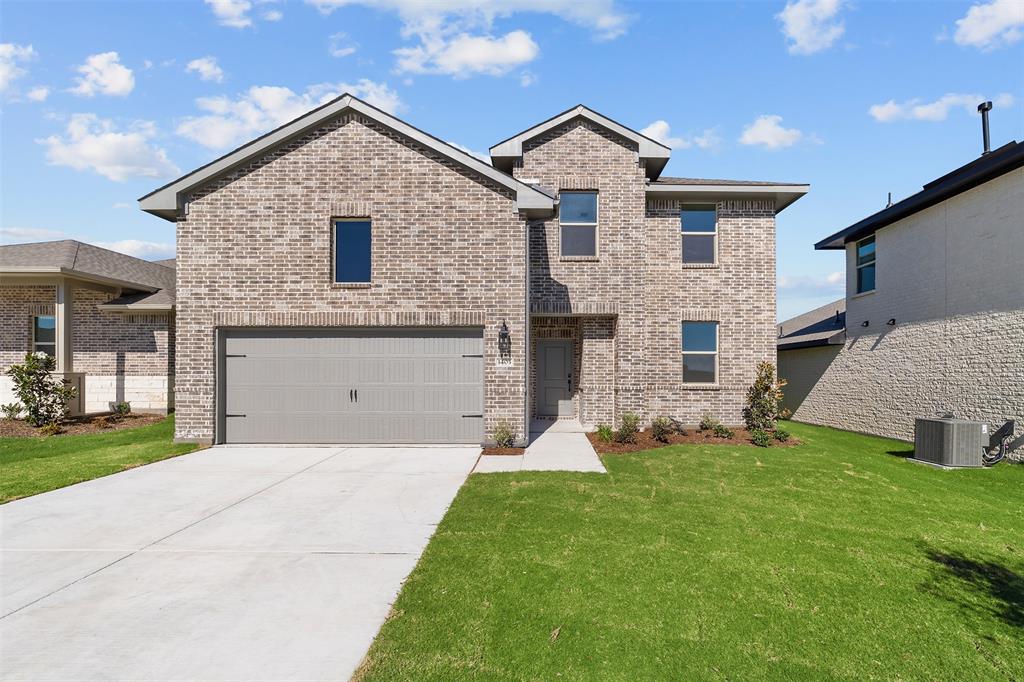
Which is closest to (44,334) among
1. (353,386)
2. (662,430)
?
(353,386)

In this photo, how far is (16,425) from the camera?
41.4 ft

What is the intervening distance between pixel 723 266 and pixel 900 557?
9.45 meters

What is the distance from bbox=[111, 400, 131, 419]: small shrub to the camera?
14009 mm

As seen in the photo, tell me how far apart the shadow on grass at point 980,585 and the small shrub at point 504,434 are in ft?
22.3

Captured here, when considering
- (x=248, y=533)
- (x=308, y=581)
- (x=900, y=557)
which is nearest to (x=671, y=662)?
(x=308, y=581)

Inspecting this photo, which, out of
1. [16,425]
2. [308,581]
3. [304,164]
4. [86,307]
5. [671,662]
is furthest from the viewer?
[86,307]

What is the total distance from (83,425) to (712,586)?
51.4 feet

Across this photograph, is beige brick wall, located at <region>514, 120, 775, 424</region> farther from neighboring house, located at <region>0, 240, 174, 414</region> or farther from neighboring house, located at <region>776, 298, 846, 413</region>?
neighboring house, located at <region>0, 240, 174, 414</region>

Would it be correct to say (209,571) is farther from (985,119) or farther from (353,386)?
(985,119)

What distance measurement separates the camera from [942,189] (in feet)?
37.0

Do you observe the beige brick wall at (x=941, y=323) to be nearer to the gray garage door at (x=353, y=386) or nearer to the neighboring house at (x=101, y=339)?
the gray garage door at (x=353, y=386)

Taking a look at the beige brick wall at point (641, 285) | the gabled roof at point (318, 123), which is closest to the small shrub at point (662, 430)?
the beige brick wall at point (641, 285)

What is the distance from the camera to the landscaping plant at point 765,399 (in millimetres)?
12328

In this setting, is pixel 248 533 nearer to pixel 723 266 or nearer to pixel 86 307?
pixel 723 266
